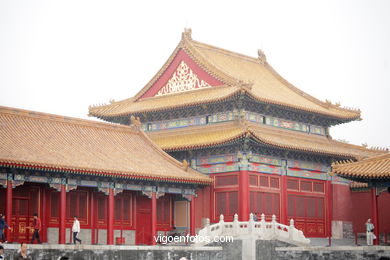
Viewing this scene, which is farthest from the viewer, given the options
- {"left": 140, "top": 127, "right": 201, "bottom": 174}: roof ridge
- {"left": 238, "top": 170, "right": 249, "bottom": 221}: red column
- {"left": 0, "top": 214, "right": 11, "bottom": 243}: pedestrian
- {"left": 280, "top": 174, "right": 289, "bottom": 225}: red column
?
{"left": 280, "top": 174, "right": 289, "bottom": 225}: red column

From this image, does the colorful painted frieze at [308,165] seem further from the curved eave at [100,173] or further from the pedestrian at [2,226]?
the pedestrian at [2,226]

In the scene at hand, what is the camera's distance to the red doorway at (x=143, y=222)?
40.9 meters

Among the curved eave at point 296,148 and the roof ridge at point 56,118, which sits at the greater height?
the roof ridge at point 56,118

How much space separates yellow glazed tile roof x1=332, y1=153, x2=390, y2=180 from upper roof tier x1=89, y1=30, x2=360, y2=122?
7850 mm

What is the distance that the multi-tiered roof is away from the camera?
4362 cm

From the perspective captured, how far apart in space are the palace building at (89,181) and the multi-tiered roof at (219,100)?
2739 mm

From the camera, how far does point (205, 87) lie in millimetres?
46938

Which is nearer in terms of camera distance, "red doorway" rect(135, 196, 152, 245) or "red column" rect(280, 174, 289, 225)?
"red doorway" rect(135, 196, 152, 245)

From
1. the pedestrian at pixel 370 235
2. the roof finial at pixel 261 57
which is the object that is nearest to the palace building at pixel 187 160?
the roof finial at pixel 261 57

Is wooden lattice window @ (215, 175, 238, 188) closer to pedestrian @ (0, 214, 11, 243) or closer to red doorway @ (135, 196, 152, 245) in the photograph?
red doorway @ (135, 196, 152, 245)

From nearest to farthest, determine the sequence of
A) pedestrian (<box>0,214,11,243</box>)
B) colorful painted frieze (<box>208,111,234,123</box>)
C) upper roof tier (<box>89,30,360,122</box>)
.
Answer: pedestrian (<box>0,214,11,243</box>) < colorful painted frieze (<box>208,111,234,123</box>) < upper roof tier (<box>89,30,360,122</box>)

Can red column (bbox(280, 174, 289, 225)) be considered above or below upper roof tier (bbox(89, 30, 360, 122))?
below

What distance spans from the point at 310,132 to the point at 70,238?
58.9ft

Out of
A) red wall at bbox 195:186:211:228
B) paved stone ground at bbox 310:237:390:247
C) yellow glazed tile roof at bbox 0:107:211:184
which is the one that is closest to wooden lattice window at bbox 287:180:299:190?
paved stone ground at bbox 310:237:390:247
